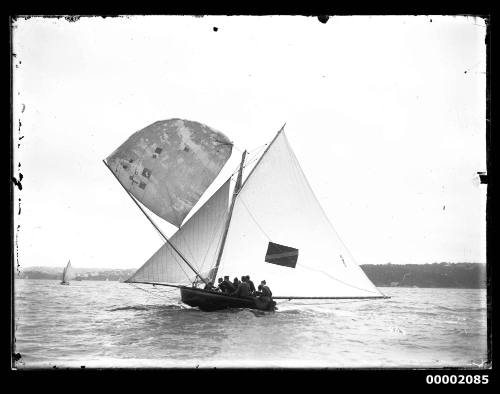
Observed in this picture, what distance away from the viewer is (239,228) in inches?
876

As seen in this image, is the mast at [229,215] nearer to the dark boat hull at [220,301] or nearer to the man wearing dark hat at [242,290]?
the dark boat hull at [220,301]

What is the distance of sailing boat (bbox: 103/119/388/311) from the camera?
20172 millimetres

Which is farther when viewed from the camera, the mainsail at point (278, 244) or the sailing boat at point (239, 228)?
the mainsail at point (278, 244)

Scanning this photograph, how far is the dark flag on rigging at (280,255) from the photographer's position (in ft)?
69.3

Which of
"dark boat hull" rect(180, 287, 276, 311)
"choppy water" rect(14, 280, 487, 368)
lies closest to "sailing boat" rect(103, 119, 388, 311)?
"dark boat hull" rect(180, 287, 276, 311)

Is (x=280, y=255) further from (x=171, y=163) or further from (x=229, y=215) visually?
(x=171, y=163)

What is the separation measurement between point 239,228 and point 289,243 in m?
2.20

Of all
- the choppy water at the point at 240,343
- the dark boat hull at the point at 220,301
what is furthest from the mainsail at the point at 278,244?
the choppy water at the point at 240,343

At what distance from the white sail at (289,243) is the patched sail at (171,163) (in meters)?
2.26

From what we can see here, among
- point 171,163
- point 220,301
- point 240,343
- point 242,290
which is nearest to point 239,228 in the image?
point 242,290

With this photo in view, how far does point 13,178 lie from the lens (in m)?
10.5
